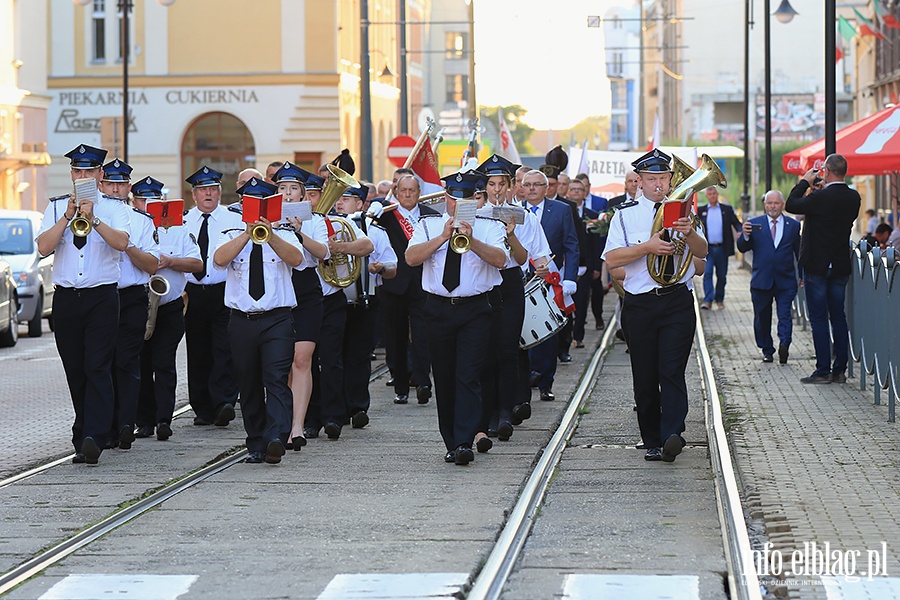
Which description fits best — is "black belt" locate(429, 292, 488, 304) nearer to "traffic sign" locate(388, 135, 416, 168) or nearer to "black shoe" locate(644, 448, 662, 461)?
"black shoe" locate(644, 448, 662, 461)

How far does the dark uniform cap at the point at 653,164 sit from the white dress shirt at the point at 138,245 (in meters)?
3.41

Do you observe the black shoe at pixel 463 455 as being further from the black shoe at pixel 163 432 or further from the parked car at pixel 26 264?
the parked car at pixel 26 264

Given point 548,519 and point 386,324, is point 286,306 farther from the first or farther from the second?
point 386,324

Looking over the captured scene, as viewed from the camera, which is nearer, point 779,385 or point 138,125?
point 779,385

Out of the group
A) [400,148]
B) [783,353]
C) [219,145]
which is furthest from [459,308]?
[219,145]

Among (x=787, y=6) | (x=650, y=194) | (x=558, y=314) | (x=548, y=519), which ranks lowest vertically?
(x=548, y=519)

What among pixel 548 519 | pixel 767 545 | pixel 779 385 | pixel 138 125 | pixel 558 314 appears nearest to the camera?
pixel 767 545

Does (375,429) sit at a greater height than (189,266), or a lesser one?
lesser

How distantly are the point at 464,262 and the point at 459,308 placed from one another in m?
0.31

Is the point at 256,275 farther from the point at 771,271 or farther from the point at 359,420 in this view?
the point at 771,271

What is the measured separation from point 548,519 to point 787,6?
108 ft

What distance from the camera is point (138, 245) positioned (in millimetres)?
11734

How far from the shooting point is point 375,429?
13.3 metres

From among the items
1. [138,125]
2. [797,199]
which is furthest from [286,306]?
[138,125]
